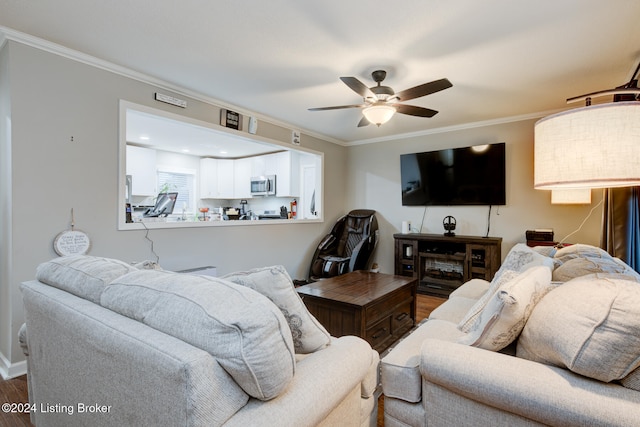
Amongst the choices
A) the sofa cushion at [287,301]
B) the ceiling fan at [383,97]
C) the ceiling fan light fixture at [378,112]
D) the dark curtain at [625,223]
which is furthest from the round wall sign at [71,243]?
the dark curtain at [625,223]

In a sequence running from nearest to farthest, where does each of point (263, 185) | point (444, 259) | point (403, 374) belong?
point (403, 374) → point (444, 259) → point (263, 185)

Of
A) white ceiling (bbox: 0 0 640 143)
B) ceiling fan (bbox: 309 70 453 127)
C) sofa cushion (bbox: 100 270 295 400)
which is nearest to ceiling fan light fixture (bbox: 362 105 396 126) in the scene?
ceiling fan (bbox: 309 70 453 127)

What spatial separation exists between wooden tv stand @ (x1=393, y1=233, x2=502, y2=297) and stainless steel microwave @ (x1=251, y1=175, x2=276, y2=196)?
108 inches

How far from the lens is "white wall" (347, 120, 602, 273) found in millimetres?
3877

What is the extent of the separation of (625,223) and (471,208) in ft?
7.89

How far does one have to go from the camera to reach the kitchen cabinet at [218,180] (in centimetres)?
670

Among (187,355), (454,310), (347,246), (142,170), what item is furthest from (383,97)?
(142,170)

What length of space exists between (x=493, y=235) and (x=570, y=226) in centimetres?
86

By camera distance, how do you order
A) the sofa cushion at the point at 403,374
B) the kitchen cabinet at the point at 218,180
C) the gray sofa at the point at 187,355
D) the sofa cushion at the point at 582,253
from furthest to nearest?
the kitchen cabinet at the point at 218,180
the sofa cushion at the point at 582,253
the sofa cushion at the point at 403,374
the gray sofa at the point at 187,355

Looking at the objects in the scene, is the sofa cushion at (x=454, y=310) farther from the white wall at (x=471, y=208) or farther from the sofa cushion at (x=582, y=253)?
the white wall at (x=471, y=208)

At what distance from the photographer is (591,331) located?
97cm

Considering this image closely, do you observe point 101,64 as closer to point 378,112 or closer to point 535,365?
point 378,112

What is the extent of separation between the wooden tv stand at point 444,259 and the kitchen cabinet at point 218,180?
3.99m

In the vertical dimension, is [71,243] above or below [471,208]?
below
